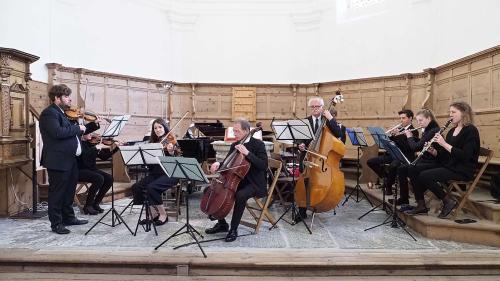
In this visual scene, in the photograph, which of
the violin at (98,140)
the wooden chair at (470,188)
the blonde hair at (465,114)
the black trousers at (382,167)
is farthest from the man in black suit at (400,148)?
the violin at (98,140)

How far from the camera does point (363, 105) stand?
31.8ft

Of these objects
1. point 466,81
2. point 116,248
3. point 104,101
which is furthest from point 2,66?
point 466,81

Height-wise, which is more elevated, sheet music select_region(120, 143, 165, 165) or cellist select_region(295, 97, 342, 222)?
cellist select_region(295, 97, 342, 222)

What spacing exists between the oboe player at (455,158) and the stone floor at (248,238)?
1.94ft

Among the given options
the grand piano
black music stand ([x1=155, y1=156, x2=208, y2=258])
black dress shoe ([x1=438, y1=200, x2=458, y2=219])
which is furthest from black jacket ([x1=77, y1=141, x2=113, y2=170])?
black dress shoe ([x1=438, y1=200, x2=458, y2=219])

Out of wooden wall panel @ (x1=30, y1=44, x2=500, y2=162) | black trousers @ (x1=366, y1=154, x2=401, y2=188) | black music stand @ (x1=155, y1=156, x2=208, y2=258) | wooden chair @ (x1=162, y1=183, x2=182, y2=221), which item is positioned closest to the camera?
black music stand @ (x1=155, y1=156, x2=208, y2=258)

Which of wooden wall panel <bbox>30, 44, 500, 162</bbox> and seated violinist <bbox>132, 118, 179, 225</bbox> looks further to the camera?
wooden wall panel <bbox>30, 44, 500, 162</bbox>

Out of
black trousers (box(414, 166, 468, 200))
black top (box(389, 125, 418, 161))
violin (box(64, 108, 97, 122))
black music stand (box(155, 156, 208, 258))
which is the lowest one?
black trousers (box(414, 166, 468, 200))

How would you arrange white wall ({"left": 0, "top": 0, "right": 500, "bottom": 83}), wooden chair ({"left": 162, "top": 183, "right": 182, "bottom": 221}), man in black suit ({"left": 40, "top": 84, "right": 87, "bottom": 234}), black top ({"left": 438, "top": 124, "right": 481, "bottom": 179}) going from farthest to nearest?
1. white wall ({"left": 0, "top": 0, "right": 500, "bottom": 83})
2. wooden chair ({"left": 162, "top": 183, "right": 182, "bottom": 221})
3. man in black suit ({"left": 40, "top": 84, "right": 87, "bottom": 234})
4. black top ({"left": 438, "top": 124, "right": 481, "bottom": 179})

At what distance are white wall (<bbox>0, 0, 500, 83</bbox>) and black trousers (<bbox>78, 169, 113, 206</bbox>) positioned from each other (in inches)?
132

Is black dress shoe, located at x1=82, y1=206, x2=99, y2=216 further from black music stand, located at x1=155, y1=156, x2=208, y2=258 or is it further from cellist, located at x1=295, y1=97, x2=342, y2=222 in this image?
cellist, located at x1=295, y1=97, x2=342, y2=222

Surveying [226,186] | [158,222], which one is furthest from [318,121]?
[158,222]

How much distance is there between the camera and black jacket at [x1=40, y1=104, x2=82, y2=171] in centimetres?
466

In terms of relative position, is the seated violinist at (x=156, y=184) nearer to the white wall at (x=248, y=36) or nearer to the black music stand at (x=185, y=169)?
the black music stand at (x=185, y=169)
